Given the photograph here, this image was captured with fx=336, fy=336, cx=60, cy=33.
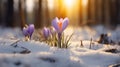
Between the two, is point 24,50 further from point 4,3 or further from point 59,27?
point 4,3

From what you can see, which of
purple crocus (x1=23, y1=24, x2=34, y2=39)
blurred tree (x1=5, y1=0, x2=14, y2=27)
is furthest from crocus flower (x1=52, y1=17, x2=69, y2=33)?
blurred tree (x1=5, y1=0, x2=14, y2=27)

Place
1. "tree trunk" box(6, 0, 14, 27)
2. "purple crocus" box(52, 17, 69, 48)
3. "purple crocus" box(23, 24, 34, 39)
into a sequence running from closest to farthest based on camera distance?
"purple crocus" box(52, 17, 69, 48) < "purple crocus" box(23, 24, 34, 39) < "tree trunk" box(6, 0, 14, 27)

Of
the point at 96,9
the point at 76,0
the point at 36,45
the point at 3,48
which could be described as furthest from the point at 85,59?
the point at 96,9

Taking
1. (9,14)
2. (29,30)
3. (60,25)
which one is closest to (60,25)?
(60,25)

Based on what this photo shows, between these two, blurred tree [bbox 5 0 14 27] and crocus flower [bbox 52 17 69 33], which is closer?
crocus flower [bbox 52 17 69 33]

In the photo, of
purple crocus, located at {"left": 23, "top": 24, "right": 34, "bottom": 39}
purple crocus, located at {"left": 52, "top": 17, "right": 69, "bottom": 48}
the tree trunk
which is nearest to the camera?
purple crocus, located at {"left": 52, "top": 17, "right": 69, "bottom": 48}

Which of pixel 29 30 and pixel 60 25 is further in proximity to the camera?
pixel 29 30

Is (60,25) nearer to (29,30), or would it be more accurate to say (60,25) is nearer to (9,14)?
(29,30)

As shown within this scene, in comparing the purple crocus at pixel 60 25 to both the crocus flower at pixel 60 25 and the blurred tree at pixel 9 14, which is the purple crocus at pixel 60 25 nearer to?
the crocus flower at pixel 60 25

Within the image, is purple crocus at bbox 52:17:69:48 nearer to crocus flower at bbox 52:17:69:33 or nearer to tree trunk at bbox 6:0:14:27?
crocus flower at bbox 52:17:69:33

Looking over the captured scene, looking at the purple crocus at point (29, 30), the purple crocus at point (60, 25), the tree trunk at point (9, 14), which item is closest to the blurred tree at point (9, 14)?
the tree trunk at point (9, 14)

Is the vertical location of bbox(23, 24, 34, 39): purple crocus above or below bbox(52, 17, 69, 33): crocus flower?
below
